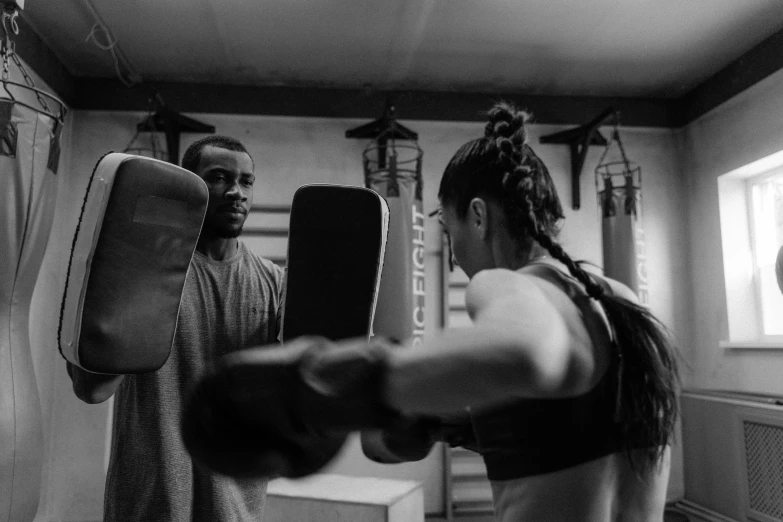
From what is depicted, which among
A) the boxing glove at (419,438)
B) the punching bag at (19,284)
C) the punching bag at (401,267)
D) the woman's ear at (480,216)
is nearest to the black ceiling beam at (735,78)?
the punching bag at (401,267)

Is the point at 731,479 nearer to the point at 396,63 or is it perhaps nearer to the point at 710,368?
the point at 710,368

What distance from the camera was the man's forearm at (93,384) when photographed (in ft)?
4.23

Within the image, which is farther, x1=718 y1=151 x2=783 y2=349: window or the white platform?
x1=718 y1=151 x2=783 y2=349: window

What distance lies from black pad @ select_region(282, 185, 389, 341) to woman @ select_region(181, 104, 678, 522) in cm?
48

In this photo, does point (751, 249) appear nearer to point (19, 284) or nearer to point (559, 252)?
point (559, 252)

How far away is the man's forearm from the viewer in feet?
4.23

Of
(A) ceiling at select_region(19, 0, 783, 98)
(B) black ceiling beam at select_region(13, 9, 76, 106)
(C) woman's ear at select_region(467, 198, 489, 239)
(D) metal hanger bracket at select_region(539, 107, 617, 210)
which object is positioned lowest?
(C) woman's ear at select_region(467, 198, 489, 239)

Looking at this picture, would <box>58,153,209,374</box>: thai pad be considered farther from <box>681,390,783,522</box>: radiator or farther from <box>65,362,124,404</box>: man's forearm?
<box>681,390,783,522</box>: radiator

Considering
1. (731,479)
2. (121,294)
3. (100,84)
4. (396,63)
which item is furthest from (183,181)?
(731,479)

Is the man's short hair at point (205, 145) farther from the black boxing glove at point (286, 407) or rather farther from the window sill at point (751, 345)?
the window sill at point (751, 345)

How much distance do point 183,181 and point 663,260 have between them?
4.25 metres

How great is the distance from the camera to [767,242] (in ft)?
13.7

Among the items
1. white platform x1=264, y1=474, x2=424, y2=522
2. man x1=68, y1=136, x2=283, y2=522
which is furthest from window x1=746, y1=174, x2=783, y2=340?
man x1=68, y1=136, x2=283, y2=522

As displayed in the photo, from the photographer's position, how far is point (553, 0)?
132 inches
